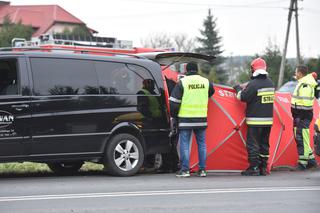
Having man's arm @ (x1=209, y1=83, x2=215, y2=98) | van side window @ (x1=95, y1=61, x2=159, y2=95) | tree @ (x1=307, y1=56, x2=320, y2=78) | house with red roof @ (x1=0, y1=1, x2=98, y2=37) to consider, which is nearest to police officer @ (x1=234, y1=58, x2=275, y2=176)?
man's arm @ (x1=209, y1=83, x2=215, y2=98)

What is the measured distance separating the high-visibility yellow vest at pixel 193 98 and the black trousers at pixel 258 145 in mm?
874

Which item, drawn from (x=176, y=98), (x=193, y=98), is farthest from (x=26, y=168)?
(x=193, y=98)

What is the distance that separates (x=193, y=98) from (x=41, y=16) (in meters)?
82.8

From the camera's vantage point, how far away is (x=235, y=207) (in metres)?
7.25

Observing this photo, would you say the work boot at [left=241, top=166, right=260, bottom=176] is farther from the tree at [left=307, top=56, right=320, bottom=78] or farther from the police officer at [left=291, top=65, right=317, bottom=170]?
the tree at [left=307, top=56, right=320, bottom=78]

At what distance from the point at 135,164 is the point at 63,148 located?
4.02 feet

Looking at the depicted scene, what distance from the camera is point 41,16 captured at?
90062 millimetres

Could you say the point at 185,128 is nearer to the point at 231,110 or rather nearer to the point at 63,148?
the point at 231,110

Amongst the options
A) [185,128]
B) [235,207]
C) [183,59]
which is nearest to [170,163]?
[185,128]

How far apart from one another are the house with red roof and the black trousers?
76613mm

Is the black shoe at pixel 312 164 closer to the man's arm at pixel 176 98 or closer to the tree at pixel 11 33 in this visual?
the man's arm at pixel 176 98

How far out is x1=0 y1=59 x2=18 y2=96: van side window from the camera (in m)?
9.14

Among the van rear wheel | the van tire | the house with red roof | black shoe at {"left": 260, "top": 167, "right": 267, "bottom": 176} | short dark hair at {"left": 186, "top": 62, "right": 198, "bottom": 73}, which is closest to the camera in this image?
the van tire

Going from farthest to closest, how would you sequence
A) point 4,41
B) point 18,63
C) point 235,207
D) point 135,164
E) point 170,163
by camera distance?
point 4,41 < point 170,163 < point 135,164 < point 18,63 < point 235,207
